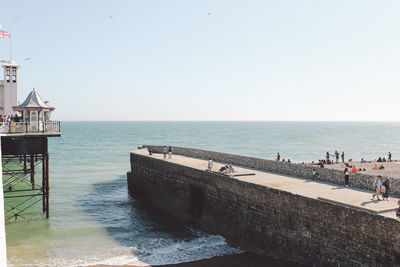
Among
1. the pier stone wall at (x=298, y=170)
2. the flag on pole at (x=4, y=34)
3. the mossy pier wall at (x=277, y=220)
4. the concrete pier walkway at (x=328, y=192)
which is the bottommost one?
the mossy pier wall at (x=277, y=220)

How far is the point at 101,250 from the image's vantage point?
17562 mm

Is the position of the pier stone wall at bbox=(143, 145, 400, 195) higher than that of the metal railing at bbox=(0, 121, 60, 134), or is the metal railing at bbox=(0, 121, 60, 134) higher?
the metal railing at bbox=(0, 121, 60, 134)

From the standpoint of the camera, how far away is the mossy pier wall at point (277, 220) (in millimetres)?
12633

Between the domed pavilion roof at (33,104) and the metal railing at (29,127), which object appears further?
the domed pavilion roof at (33,104)

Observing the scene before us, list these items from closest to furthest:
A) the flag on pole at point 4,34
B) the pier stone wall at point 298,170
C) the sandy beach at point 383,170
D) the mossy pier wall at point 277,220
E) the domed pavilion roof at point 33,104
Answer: the mossy pier wall at point 277,220, the flag on pole at point 4,34, the pier stone wall at point 298,170, the domed pavilion roof at point 33,104, the sandy beach at point 383,170

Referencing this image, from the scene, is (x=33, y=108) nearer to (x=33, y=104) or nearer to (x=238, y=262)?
(x=33, y=104)

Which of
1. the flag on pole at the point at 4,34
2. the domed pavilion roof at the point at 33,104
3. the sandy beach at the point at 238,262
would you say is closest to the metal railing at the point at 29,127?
the domed pavilion roof at the point at 33,104

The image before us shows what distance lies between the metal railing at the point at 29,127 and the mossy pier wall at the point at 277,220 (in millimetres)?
7981

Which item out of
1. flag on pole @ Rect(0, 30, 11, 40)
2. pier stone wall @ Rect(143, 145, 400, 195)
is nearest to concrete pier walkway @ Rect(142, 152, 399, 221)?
pier stone wall @ Rect(143, 145, 400, 195)

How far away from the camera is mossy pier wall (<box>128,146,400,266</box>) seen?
12.6 m

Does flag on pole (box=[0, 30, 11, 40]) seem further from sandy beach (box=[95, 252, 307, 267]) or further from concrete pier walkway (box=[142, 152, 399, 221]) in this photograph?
concrete pier walkway (box=[142, 152, 399, 221])

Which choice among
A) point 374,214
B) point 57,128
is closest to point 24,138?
point 57,128

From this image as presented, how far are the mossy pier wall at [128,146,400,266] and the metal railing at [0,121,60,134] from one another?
7981mm

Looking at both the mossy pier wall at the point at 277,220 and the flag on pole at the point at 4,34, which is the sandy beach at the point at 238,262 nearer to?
the mossy pier wall at the point at 277,220
